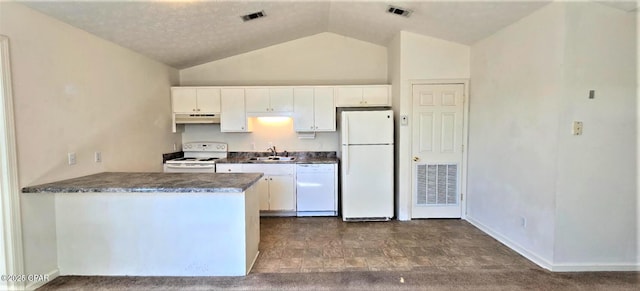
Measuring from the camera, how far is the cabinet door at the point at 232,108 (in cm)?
461

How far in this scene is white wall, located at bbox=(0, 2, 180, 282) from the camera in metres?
2.35

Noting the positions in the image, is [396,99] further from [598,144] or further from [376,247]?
[598,144]

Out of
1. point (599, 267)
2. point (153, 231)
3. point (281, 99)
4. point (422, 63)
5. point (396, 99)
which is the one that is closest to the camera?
point (153, 231)

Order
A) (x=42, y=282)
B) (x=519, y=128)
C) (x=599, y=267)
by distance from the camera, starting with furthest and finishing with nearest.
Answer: (x=519, y=128), (x=599, y=267), (x=42, y=282)

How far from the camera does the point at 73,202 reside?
2619 mm

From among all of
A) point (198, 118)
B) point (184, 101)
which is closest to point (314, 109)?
point (198, 118)

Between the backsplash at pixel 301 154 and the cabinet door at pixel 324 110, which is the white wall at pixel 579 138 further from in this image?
the backsplash at pixel 301 154

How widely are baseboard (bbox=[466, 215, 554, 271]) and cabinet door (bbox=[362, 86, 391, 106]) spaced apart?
6.86ft

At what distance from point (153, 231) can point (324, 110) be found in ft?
9.22

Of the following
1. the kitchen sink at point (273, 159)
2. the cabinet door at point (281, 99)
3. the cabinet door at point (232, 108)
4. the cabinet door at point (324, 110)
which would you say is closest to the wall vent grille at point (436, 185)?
the cabinet door at point (324, 110)

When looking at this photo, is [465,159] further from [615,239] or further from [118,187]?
[118,187]

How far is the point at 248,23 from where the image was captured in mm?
3715

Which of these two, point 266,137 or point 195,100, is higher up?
point 195,100

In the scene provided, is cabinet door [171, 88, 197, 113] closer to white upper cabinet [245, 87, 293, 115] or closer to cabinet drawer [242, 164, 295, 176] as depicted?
white upper cabinet [245, 87, 293, 115]
